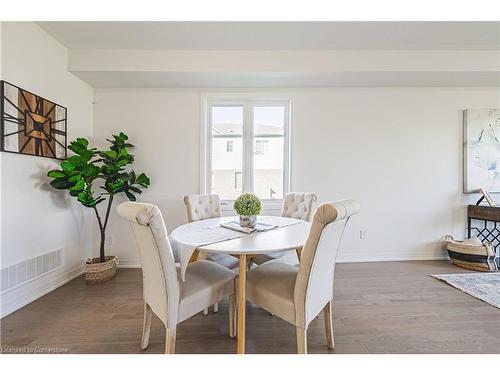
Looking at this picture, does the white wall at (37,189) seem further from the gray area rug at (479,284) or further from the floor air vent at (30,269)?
the gray area rug at (479,284)

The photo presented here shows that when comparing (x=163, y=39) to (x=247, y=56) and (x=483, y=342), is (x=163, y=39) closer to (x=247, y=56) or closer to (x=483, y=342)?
(x=247, y=56)

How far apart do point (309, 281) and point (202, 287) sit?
655mm

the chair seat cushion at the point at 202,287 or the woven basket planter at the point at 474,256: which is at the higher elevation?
the chair seat cushion at the point at 202,287

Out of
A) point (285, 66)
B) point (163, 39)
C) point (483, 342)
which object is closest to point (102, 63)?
→ point (163, 39)

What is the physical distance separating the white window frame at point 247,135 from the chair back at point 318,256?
1.76 meters

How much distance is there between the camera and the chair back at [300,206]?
235 cm

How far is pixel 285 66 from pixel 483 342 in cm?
297

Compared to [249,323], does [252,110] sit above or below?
above

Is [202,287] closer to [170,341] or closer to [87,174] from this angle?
[170,341]

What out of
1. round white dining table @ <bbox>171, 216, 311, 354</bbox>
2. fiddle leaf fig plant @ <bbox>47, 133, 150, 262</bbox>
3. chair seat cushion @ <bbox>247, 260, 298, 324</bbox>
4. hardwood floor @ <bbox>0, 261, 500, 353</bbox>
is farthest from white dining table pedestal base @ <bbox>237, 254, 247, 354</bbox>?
fiddle leaf fig plant @ <bbox>47, 133, 150, 262</bbox>

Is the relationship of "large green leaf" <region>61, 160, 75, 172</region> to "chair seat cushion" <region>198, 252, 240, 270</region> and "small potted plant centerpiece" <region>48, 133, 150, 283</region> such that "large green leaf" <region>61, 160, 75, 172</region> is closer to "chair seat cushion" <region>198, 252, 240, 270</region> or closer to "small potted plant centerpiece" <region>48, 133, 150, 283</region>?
"small potted plant centerpiece" <region>48, 133, 150, 283</region>

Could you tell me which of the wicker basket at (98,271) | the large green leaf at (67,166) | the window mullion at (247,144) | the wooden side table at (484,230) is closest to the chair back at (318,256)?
Result: the window mullion at (247,144)

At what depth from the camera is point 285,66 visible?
2.53 metres

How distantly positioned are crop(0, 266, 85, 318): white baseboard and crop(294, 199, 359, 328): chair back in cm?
240
